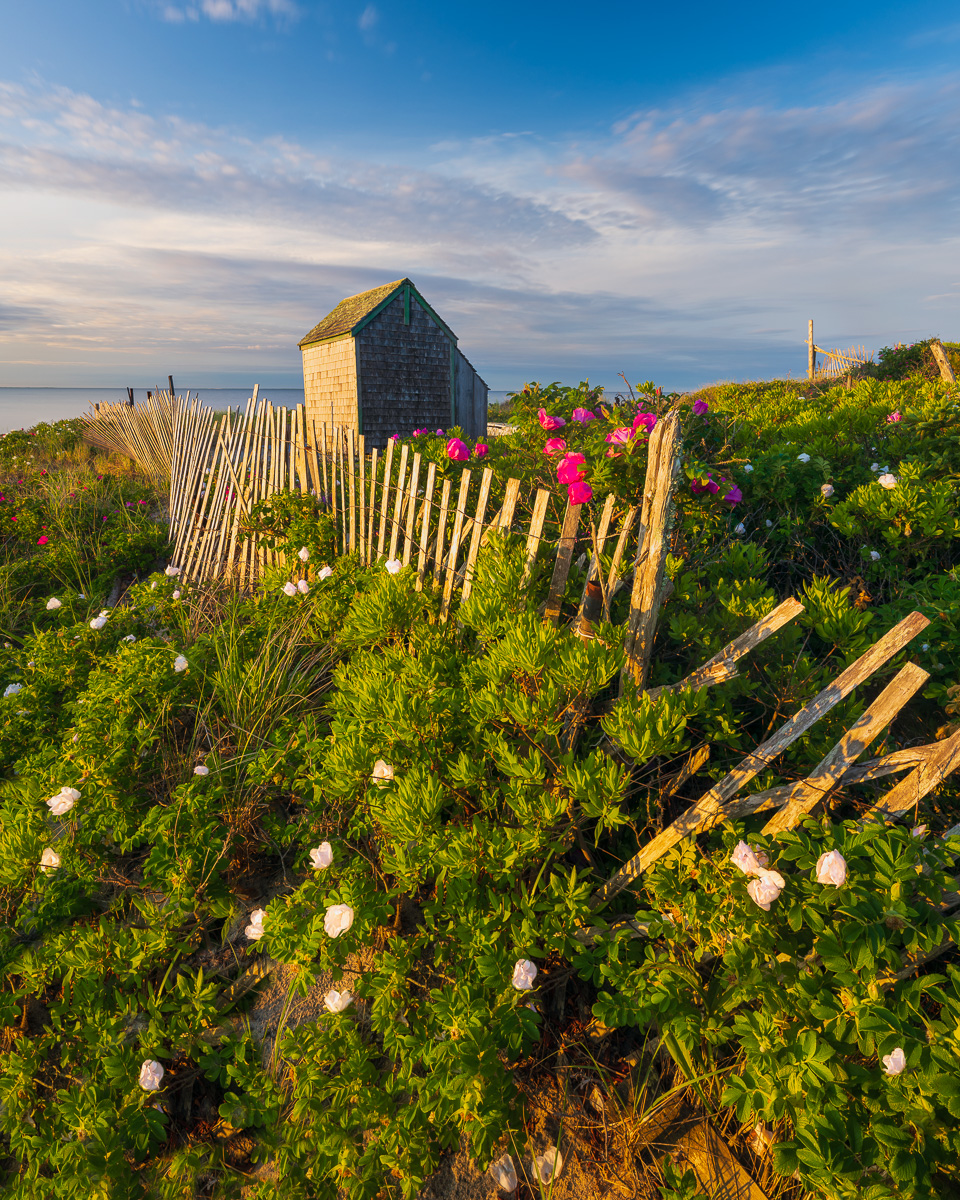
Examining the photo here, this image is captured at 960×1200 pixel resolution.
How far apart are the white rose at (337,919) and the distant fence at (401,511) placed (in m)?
1.26

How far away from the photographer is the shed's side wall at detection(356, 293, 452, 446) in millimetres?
12555

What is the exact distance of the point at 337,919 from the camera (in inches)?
77.6

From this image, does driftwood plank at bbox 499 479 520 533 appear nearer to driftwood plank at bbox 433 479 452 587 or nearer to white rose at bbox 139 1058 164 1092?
driftwood plank at bbox 433 479 452 587

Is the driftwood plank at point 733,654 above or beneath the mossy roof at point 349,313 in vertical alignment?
beneath

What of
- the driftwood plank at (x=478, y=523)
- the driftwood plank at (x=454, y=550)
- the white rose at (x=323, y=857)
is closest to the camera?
the white rose at (x=323, y=857)

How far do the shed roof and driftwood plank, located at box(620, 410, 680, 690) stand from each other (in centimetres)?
1145

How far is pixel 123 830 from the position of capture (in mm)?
2697

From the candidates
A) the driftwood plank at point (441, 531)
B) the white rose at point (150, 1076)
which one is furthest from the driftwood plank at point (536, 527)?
the white rose at point (150, 1076)

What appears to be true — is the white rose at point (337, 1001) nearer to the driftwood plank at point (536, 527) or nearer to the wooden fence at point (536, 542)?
the wooden fence at point (536, 542)

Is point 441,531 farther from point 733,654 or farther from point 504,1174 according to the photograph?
point 504,1174

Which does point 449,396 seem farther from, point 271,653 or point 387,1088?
point 387,1088

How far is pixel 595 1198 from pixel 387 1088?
0.68 meters

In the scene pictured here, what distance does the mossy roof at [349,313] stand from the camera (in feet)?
41.1

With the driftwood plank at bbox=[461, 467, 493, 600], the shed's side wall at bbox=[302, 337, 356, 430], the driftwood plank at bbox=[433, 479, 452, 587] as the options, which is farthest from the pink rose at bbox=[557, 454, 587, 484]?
the shed's side wall at bbox=[302, 337, 356, 430]
